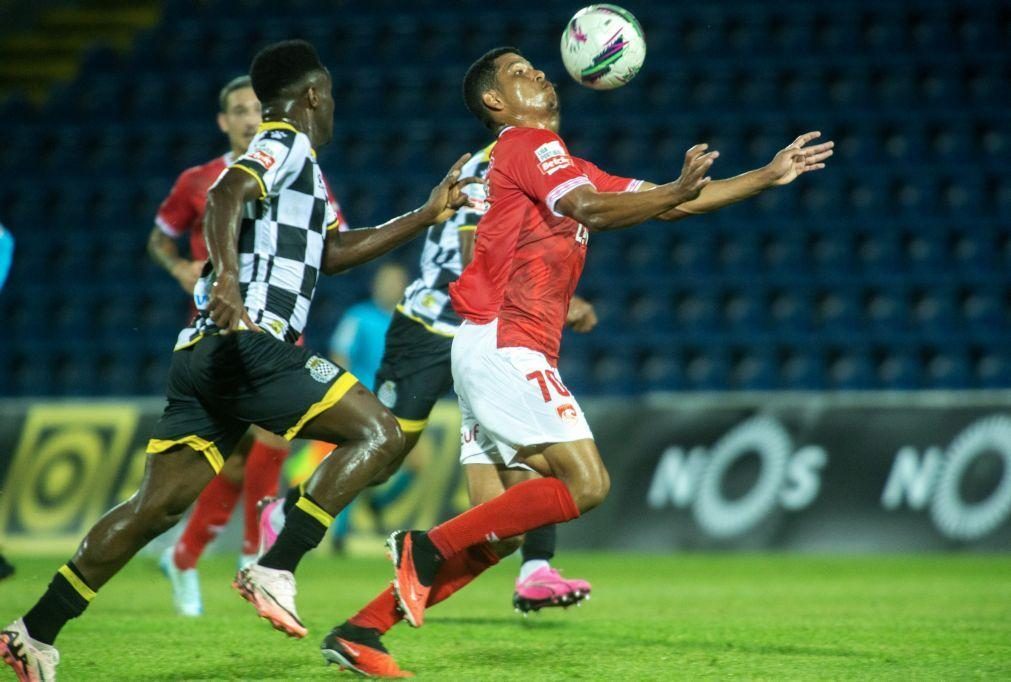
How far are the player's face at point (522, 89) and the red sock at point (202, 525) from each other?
2459 mm

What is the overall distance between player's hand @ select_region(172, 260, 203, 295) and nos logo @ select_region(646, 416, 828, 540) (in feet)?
13.5

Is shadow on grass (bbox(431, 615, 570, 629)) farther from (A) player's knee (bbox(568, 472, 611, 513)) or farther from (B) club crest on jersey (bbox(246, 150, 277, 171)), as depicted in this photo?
(B) club crest on jersey (bbox(246, 150, 277, 171))

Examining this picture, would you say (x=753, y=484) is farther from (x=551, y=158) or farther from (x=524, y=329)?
(x=551, y=158)

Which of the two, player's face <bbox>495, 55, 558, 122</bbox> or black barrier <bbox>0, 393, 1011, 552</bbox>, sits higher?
player's face <bbox>495, 55, 558, 122</bbox>

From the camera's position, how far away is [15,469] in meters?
9.77

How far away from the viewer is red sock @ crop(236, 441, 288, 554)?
255 inches

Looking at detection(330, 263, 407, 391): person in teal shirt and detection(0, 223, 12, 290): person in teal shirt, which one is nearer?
detection(0, 223, 12, 290): person in teal shirt

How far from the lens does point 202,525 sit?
6090 mm

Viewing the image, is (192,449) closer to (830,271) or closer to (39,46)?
(830,271)

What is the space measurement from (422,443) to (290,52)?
5.41 metres

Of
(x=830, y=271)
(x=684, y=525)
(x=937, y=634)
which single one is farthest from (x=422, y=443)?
(x=937, y=634)

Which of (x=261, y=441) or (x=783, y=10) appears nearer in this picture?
(x=261, y=441)

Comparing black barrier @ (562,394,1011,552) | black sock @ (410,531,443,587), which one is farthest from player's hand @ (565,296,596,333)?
black barrier @ (562,394,1011,552)

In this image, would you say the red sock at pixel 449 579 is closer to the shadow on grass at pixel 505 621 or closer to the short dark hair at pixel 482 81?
the shadow on grass at pixel 505 621
